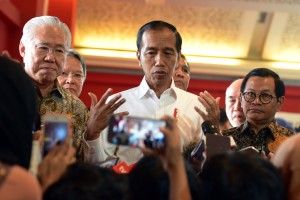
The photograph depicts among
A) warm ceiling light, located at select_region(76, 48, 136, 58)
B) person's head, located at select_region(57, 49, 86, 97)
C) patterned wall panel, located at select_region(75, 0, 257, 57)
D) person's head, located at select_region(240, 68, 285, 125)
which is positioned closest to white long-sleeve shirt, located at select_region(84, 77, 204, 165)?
person's head, located at select_region(240, 68, 285, 125)

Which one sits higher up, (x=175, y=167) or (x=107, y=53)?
(x=175, y=167)

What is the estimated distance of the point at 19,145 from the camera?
3.78 ft

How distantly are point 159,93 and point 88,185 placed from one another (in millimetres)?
1122

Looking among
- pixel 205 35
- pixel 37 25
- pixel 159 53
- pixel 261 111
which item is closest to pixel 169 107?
pixel 159 53

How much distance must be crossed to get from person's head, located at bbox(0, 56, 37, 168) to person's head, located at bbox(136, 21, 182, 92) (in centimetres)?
106

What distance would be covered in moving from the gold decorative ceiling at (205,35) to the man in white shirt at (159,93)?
371 cm

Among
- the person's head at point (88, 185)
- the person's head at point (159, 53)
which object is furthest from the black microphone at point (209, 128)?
→ the person's head at point (88, 185)

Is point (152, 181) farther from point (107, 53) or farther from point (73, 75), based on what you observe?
point (107, 53)

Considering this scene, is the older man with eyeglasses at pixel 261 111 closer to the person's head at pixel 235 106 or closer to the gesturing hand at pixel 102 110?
the person's head at pixel 235 106

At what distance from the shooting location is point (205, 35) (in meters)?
6.18

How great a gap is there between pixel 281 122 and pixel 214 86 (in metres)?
2.44

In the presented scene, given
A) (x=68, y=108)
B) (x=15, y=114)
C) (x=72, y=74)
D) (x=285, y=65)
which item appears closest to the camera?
(x=15, y=114)

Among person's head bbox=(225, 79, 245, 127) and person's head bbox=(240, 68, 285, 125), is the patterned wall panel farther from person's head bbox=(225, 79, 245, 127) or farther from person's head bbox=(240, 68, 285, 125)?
person's head bbox=(240, 68, 285, 125)

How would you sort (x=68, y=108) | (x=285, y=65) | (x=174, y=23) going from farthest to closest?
(x=285, y=65)
(x=174, y=23)
(x=68, y=108)
